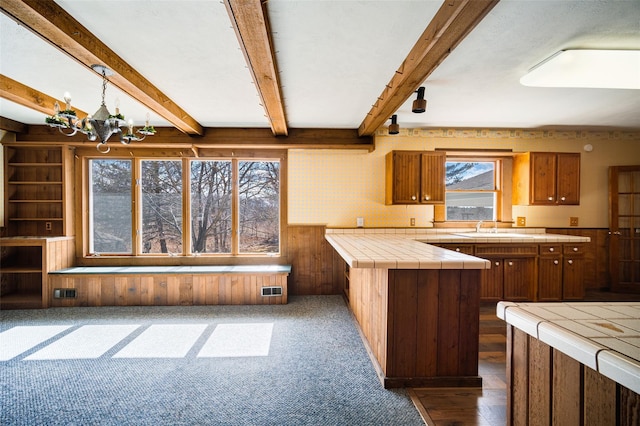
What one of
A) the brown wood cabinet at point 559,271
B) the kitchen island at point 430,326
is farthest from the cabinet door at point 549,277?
the kitchen island at point 430,326

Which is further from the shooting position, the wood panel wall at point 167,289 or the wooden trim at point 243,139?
the wooden trim at point 243,139

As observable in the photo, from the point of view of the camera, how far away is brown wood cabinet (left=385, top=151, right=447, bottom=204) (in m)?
4.20

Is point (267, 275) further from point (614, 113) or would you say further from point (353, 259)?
point (614, 113)

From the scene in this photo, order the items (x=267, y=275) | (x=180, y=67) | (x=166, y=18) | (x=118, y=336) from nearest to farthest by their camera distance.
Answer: (x=166, y=18)
(x=180, y=67)
(x=118, y=336)
(x=267, y=275)

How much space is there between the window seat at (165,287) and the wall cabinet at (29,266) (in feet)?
0.57

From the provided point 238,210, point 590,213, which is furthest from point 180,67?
point 590,213

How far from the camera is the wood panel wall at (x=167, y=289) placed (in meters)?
3.95

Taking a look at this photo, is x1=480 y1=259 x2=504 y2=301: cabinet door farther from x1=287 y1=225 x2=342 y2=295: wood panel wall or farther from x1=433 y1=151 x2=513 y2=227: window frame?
x1=287 y1=225 x2=342 y2=295: wood panel wall

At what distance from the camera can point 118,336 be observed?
304 centimetres

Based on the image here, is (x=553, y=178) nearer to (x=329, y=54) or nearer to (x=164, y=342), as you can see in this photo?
Answer: (x=329, y=54)

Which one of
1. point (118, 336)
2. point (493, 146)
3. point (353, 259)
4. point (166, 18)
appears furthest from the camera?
point (493, 146)

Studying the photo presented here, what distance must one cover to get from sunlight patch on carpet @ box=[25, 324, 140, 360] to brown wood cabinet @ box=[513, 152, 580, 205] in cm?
522

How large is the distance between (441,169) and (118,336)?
425 centimetres

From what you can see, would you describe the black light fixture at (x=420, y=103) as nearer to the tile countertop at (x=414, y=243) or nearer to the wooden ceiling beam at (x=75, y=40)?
the tile countertop at (x=414, y=243)
